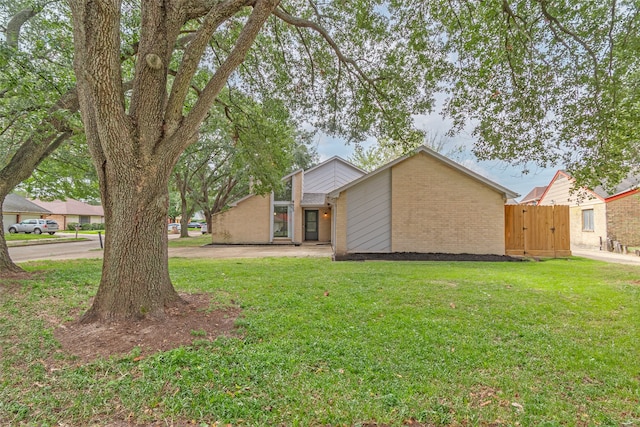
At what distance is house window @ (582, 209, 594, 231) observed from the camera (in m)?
16.3

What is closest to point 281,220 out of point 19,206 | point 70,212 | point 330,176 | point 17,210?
point 330,176

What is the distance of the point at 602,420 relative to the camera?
2.26 metres

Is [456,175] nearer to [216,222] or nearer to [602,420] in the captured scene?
[602,420]

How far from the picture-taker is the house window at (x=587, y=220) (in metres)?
16.3

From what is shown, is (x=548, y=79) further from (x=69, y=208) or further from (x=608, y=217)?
(x=69, y=208)

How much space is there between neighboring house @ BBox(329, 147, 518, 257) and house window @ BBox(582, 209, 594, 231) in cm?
887

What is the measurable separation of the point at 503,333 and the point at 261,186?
8931 mm

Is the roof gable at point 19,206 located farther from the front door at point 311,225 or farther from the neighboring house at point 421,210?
the neighboring house at point 421,210

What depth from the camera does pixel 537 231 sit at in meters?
12.2

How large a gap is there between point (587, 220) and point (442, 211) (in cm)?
1133

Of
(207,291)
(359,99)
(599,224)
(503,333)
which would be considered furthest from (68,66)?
(599,224)

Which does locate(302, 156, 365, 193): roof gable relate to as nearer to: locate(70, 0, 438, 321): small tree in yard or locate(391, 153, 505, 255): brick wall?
locate(391, 153, 505, 255): brick wall

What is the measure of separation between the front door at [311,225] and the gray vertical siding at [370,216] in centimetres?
695

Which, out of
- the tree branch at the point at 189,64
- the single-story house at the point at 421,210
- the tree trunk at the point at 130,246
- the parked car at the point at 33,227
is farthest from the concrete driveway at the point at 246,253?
the parked car at the point at 33,227
